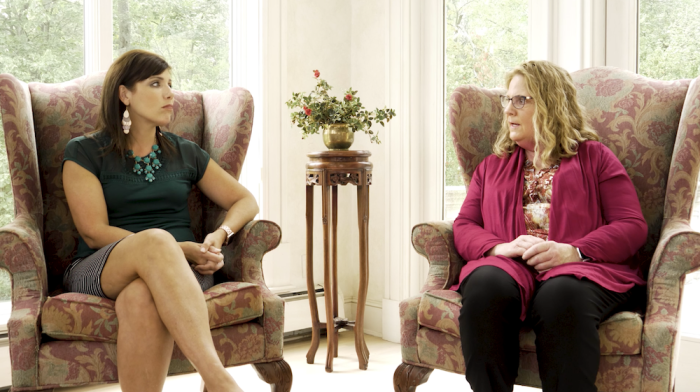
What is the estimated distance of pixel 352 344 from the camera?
324 centimetres

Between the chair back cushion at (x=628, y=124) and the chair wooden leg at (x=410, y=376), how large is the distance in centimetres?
76

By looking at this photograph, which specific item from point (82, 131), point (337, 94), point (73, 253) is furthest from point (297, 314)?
point (82, 131)

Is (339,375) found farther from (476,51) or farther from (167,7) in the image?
(167,7)

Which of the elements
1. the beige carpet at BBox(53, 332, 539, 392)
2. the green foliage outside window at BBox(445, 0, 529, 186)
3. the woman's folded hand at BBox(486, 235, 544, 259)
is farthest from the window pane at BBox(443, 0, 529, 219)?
the woman's folded hand at BBox(486, 235, 544, 259)

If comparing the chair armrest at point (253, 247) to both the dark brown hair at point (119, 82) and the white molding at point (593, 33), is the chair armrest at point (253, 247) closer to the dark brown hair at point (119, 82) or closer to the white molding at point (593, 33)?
the dark brown hair at point (119, 82)

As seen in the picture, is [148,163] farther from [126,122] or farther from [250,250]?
[250,250]

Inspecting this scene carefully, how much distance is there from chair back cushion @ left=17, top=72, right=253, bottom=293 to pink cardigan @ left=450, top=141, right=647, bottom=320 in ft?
2.96

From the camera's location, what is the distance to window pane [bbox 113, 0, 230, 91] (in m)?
2.88

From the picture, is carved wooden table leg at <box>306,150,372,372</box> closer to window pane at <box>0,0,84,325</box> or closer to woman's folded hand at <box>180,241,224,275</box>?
woman's folded hand at <box>180,241,224,275</box>

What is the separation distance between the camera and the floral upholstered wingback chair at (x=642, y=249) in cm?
156

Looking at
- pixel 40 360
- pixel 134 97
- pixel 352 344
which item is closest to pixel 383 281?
pixel 352 344

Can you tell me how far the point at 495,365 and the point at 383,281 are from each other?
5.87 ft

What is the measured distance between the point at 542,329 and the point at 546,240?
1.36ft

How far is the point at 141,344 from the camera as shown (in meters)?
1.59
